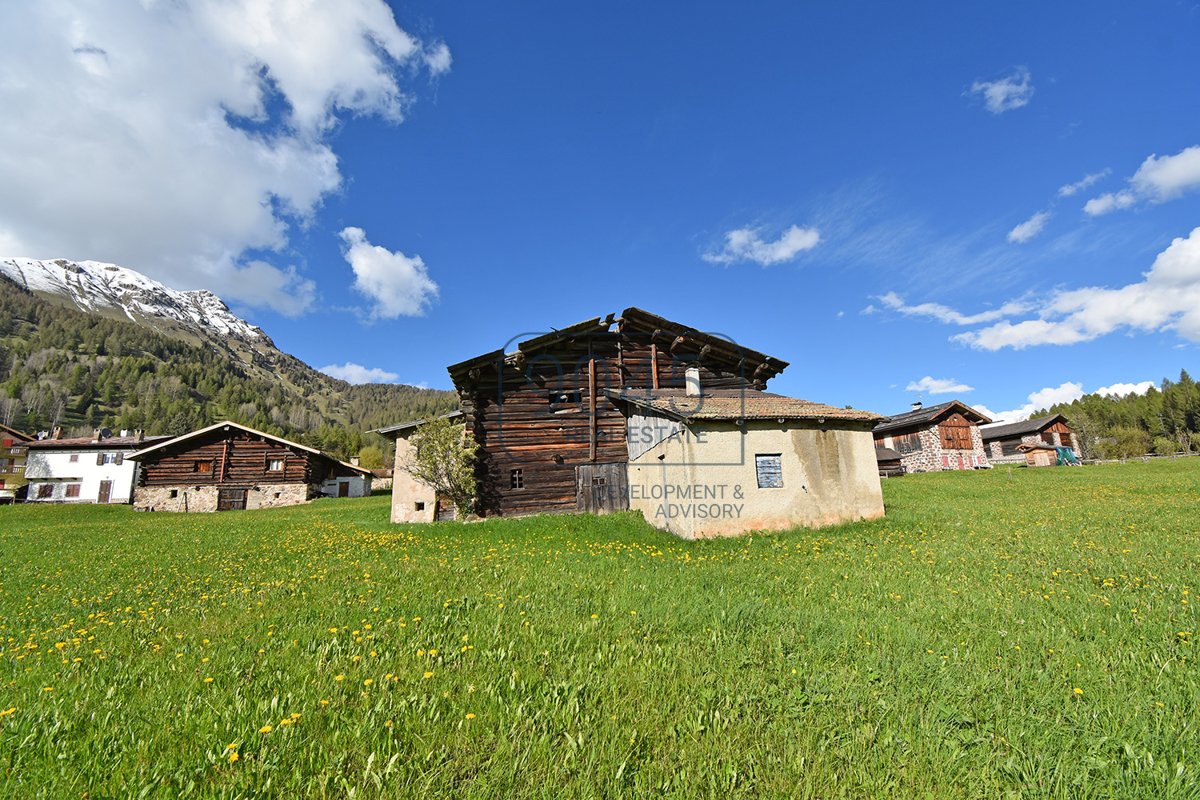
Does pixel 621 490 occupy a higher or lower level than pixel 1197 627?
higher

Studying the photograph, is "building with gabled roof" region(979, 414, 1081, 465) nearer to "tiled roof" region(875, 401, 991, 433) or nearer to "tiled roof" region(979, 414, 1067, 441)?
"tiled roof" region(979, 414, 1067, 441)

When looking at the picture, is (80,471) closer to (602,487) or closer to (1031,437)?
(602,487)

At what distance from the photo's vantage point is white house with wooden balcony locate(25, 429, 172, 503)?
48.6 metres

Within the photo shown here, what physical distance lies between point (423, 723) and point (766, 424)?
1303cm

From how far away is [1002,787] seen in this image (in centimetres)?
321

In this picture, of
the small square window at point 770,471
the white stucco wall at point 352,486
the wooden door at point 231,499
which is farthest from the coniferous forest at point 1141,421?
the wooden door at point 231,499

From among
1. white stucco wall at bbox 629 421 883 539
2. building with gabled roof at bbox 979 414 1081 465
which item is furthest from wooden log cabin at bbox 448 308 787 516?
building with gabled roof at bbox 979 414 1081 465

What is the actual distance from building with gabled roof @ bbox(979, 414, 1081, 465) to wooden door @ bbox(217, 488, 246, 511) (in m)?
71.1

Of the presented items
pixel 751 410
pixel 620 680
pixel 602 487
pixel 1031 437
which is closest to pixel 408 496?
pixel 602 487

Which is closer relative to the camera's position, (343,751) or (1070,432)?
(343,751)

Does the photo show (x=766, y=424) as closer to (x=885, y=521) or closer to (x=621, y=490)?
(x=885, y=521)

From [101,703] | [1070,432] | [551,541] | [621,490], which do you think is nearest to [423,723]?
[101,703]

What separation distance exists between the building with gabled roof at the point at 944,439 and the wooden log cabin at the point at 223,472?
53.2 meters

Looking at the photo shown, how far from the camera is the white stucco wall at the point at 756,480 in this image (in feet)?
45.9
